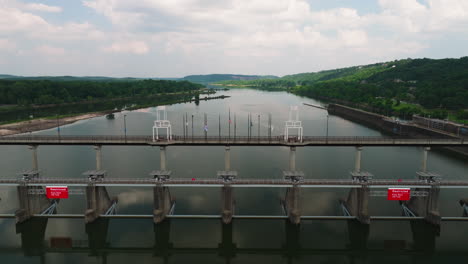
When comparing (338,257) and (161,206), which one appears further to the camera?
(161,206)

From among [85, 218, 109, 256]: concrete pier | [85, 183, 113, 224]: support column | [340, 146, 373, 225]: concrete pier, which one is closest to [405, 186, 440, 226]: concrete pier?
[340, 146, 373, 225]: concrete pier

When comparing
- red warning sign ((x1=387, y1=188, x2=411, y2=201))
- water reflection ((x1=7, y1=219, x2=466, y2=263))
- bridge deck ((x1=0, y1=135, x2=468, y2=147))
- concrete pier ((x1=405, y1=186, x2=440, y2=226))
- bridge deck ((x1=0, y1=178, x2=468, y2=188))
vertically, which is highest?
bridge deck ((x1=0, y1=135, x2=468, y2=147))

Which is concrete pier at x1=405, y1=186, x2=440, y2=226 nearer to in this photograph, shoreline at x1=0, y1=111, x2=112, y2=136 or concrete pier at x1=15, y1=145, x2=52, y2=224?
concrete pier at x1=15, y1=145, x2=52, y2=224

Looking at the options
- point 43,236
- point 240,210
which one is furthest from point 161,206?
point 43,236

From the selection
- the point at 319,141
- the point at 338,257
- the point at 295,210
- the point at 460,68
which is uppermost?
the point at 460,68

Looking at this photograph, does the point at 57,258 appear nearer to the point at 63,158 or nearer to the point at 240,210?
the point at 240,210

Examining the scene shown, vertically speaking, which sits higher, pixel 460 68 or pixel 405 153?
pixel 460 68

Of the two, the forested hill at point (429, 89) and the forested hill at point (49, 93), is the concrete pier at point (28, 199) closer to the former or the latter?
the forested hill at point (429, 89)
